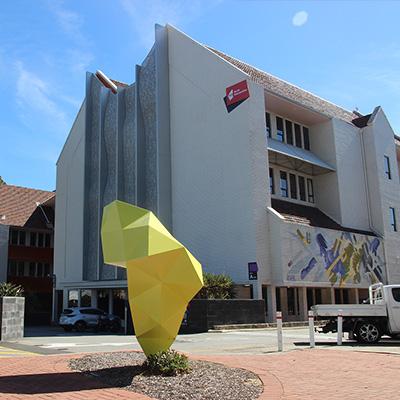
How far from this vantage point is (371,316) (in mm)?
16781

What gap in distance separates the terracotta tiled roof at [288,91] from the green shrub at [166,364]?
2626 cm

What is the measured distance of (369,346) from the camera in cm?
1584

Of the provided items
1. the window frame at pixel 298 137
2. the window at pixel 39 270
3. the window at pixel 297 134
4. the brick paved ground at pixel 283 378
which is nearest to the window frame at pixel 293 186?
the window frame at pixel 298 137

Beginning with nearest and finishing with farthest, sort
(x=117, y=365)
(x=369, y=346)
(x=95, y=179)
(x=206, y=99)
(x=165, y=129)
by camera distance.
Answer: (x=117, y=365) → (x=369, y=346) → (x=206, y=99) → (x=165, y=129) → (x=95, y=179)

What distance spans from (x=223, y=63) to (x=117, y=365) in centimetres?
2569

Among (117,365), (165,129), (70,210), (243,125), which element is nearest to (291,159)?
(243,125)

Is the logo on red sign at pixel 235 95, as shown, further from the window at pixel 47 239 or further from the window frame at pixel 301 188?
the window at pixel 47 239

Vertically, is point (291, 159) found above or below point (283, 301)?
above

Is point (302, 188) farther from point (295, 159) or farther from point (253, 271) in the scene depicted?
point (253, 271)

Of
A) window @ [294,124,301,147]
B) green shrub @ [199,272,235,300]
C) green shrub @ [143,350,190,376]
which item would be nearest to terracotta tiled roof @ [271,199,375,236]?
window @ [294,124,301,147]

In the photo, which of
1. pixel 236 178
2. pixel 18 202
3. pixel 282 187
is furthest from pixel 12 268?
pixel 236 178

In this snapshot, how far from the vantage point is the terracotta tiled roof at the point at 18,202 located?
48975 mm

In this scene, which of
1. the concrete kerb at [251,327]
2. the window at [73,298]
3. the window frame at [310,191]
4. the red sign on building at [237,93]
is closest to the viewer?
the concrete kerb at [251,327]

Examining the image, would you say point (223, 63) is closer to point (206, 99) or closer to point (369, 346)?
point (206, 99)
